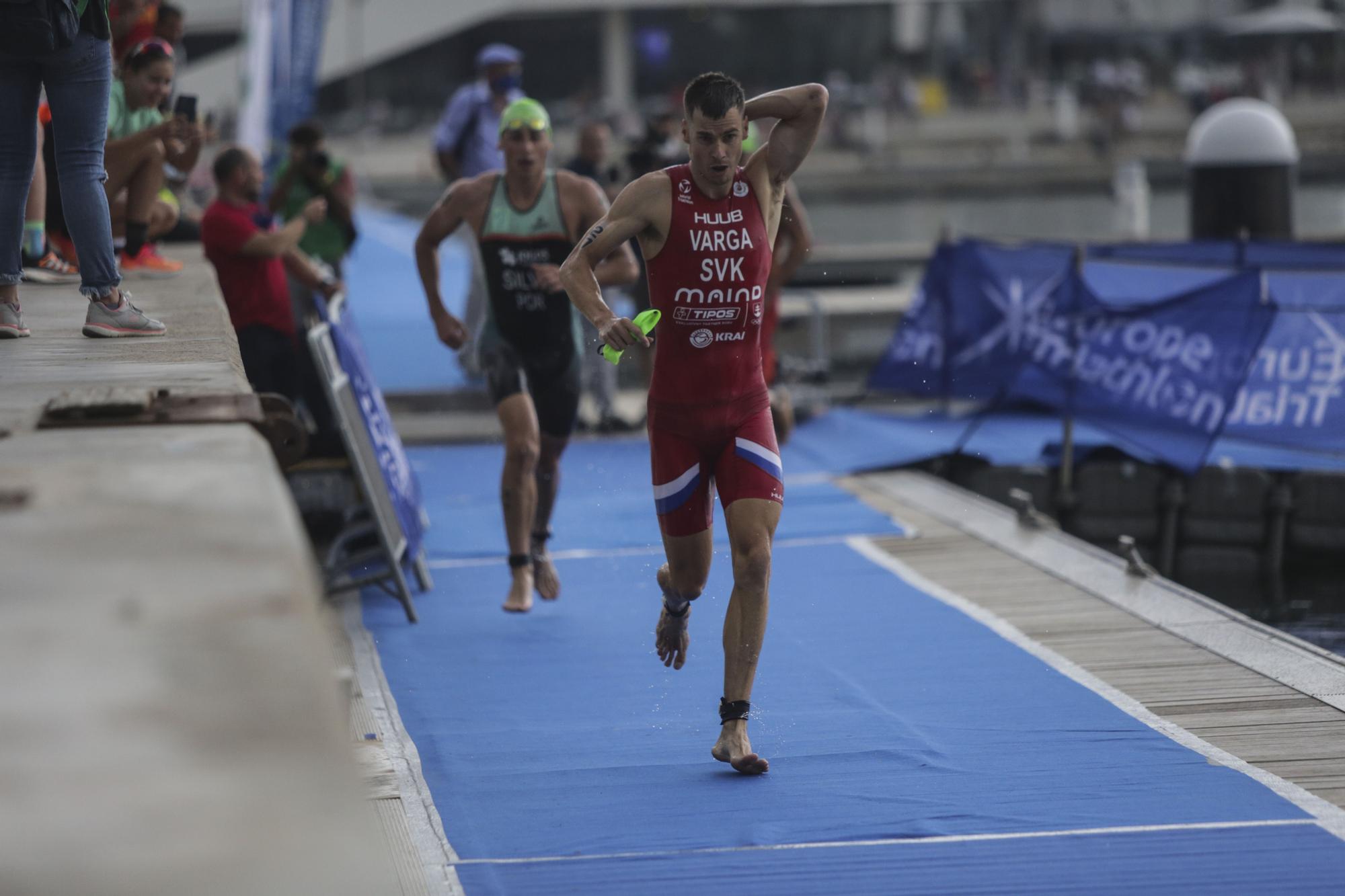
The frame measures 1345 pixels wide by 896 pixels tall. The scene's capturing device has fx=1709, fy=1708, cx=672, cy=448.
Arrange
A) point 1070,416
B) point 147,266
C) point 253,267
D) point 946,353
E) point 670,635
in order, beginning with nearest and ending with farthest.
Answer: point 670,635, point 147,266, point 253,267, point 1070,416, point 946,353

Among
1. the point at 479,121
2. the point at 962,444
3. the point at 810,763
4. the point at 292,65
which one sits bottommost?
the point at 962,444

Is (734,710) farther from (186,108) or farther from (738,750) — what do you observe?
(186,108)

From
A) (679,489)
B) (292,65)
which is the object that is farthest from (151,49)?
(292,65)

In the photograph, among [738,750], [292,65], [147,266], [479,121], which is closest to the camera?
[738,750]

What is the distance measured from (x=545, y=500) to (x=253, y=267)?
2069 millimetres

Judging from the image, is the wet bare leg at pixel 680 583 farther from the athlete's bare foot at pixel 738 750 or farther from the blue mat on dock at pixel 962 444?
the blue mat on dock at pixel 962 444

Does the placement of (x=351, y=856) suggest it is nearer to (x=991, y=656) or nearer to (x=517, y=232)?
(x=991, y=656)

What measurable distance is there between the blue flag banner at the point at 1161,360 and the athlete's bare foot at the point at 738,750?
225 inches

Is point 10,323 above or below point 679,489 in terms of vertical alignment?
above

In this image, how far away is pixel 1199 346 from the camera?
33.9ft

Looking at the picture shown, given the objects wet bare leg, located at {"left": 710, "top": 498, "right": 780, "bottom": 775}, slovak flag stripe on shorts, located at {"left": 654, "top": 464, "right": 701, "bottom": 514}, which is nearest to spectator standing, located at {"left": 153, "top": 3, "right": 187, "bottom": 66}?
slovak flag stripe on shorts, located at {"left": 654, "top": 464, "right": 701, "bottom": 514}

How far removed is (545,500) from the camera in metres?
8.25

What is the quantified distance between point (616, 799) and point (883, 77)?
57.2m

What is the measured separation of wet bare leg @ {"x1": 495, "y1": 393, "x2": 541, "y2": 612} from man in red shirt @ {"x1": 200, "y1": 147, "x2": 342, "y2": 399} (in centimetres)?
155
